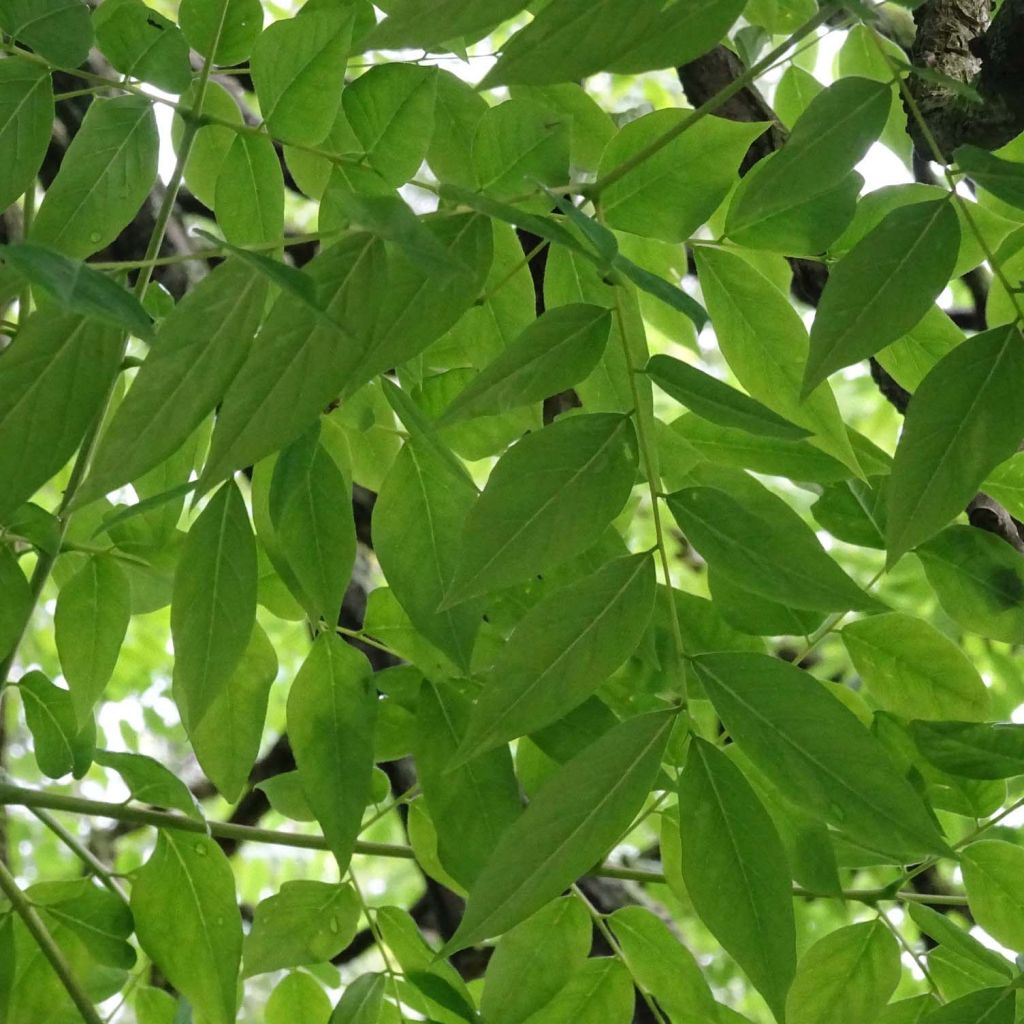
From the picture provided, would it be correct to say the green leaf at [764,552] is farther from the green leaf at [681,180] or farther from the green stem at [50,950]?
the green stem at [50,950]

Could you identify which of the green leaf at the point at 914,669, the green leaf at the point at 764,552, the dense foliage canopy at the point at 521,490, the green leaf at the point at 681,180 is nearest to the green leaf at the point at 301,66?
the dense foliage canopy at the point at 521,490

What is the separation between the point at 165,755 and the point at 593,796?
6.57 ft

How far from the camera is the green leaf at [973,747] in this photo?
49 centimetres

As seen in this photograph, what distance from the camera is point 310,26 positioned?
0.49 metres

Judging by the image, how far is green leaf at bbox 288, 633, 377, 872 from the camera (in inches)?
19.2

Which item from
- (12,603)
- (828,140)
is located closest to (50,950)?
(12,603)

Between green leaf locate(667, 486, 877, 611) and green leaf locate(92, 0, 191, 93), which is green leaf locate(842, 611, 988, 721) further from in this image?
green leaf locate(92, 0, 191, 93)

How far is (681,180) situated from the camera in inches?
19.8

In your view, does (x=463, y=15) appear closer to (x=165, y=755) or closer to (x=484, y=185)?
(x=484, y=185)

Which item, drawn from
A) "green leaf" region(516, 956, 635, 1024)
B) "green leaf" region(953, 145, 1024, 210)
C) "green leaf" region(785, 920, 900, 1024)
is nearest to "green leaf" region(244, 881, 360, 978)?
"green leaf" region(516, 956, 635, 1024)

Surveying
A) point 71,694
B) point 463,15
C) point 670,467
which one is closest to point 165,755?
point 71,694

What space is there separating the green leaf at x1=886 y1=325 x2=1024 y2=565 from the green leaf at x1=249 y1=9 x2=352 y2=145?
0.26m

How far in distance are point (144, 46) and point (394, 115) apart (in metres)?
0.10

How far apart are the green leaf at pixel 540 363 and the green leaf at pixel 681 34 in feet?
0.28
